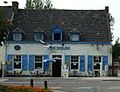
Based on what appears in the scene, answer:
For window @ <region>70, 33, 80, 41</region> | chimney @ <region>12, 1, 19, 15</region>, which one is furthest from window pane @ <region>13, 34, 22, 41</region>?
window @ <region>70, 33, 80, 41</region>

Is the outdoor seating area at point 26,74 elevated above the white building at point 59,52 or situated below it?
below

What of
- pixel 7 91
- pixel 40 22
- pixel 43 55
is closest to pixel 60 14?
pixel 40 22

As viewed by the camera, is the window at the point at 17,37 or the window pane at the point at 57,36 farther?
the window pane at the point at 57,36

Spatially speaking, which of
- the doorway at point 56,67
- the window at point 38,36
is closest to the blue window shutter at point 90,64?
the doorway at point 56,67

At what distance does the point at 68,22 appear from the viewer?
57031 millimetres

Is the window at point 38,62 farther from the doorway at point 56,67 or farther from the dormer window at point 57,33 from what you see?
the dormer window at point 57,33

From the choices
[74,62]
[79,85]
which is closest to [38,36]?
[74,62]

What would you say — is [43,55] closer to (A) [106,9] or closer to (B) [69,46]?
(B) [69,46]

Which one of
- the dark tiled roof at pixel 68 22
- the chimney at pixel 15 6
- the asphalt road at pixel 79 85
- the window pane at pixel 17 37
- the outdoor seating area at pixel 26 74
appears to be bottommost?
the asphalt road at pixel 79 85

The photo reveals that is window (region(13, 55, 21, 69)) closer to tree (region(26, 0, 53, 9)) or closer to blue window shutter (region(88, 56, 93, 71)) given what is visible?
blue window shutter (region(88, 56, 93, 71))

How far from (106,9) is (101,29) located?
395 centimetres

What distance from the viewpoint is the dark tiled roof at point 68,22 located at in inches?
2179

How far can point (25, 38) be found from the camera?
181 feet

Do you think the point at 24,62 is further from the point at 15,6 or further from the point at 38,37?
the point at 15,6
